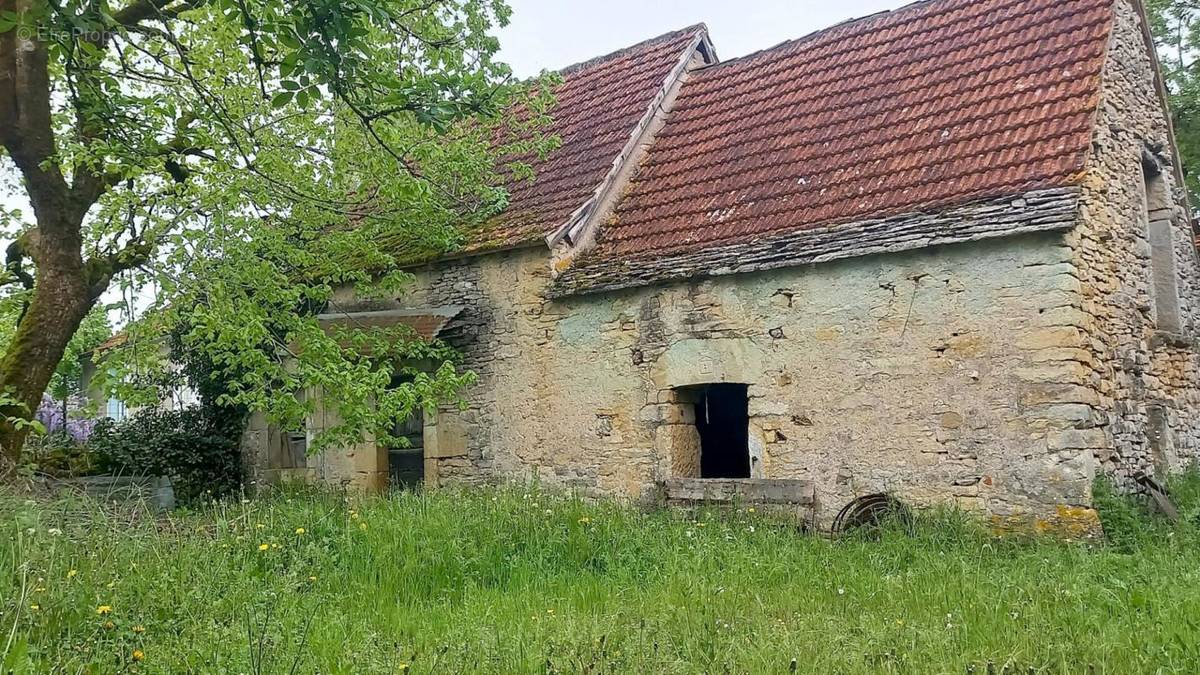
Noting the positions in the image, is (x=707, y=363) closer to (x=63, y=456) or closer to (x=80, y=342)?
(x=63, y=456)

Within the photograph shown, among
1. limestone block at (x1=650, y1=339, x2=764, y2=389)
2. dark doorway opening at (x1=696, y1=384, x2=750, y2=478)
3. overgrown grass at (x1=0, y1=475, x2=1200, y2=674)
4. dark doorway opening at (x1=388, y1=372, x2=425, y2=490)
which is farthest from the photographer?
dark doorway opening at (x1=696, y1=384, x2=750, y2=478)

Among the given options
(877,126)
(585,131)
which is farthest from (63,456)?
(877,126)

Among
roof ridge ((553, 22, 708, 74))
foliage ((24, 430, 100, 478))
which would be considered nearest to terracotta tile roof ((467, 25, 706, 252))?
roof ridge ((553, 22, 708, 74))

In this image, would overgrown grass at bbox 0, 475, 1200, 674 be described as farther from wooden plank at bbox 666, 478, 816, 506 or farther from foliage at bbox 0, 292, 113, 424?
foliage at bbox 0, 292, 113, 424

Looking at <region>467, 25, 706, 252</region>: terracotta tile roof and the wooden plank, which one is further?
<region>467, 25, 706, 252</region>: terracotta tile roof

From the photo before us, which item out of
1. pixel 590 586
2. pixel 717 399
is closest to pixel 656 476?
pixel 717 399

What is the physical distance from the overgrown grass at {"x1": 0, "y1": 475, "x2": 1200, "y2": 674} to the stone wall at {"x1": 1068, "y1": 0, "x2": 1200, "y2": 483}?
1386 millimetres

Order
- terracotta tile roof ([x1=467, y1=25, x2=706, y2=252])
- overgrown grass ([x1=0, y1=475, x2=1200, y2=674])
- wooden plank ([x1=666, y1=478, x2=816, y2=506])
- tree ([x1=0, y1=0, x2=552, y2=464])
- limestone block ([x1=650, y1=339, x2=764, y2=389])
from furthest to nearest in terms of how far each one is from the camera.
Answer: terracotta tile roof ([x1=467, y1=25, x2=706, y2=252])
limestone block ([x1=650, y1=339, x2=764, y2=389])
wooden plank ([x1=666, y1=478, x2=816, y2=506])
tree ([x1=0, y1=0, x2=552, y2=464])
overgrown grass ([x1=0, y1=475, x2=1200, y2=674])

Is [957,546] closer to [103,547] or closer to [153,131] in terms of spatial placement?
[103,547]

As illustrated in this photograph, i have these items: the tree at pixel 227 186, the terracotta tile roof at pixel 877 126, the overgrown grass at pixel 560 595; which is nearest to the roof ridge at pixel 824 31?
the terracotta tile roof at pixel 877 126

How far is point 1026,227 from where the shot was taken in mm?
7957

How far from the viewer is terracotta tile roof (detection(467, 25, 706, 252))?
11180 millimetres

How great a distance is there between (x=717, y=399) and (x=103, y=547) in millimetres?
8198

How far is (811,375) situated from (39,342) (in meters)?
7.10
